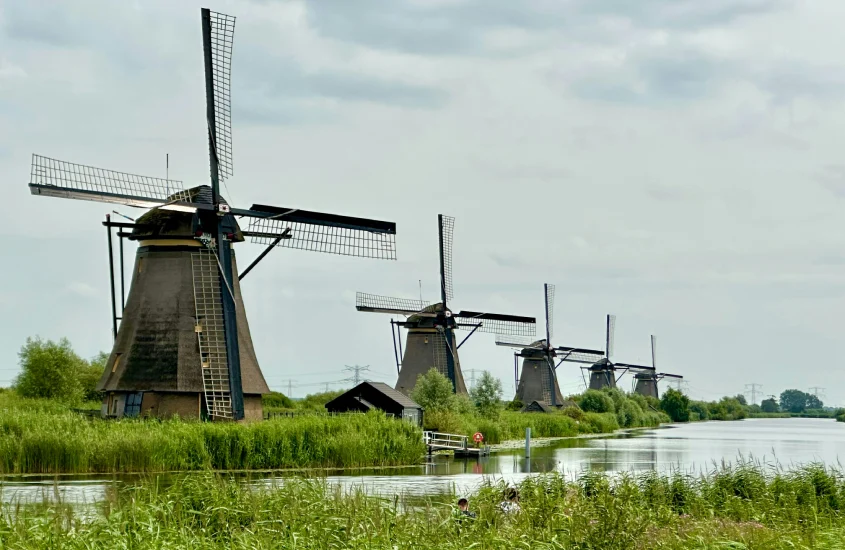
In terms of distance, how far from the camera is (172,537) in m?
10.6

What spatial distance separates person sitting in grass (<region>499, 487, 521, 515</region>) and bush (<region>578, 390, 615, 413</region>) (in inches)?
2243

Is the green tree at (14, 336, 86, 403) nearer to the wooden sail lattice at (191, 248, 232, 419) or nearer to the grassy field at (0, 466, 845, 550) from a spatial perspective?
the wooden sail lattice at (191, 248, 232, 419)

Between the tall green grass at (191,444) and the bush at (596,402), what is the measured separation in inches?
1697

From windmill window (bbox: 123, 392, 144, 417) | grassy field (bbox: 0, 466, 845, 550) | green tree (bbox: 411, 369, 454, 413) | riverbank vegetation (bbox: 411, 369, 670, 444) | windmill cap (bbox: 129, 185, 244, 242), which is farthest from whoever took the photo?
green tree (bbox: 411, 369, 454, 413)

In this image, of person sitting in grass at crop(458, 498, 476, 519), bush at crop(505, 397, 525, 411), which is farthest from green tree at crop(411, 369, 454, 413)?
person sitting in grass at crop(458, 498, 476, 519)

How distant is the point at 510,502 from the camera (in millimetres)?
13891

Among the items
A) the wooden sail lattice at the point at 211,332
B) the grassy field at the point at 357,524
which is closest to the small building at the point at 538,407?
the wooden sail lattice at the point at 211,332

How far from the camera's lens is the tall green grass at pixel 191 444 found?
2162 cm

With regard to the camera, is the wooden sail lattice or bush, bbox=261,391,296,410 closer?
the wooden sail lattice

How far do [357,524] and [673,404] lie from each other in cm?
9360

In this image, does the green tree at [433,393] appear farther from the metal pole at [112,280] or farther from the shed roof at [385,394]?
the metal pole at [112,280]

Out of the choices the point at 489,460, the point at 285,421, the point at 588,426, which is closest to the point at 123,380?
the point at 285,421

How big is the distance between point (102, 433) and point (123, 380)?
3.76 m

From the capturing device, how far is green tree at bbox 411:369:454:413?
39500 millimetres
